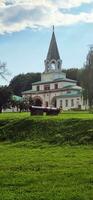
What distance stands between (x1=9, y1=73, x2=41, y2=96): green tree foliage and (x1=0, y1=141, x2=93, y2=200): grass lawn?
127 metres

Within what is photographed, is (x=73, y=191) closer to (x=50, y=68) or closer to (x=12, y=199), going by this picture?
(x=12, y=199)

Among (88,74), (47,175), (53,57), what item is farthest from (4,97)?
(53,57)

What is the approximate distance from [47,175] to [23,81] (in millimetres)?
135231

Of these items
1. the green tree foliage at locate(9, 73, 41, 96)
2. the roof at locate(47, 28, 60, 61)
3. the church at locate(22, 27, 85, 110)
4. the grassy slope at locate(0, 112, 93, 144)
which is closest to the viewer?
the grassy slope at locate(0, 112, 93, 144)

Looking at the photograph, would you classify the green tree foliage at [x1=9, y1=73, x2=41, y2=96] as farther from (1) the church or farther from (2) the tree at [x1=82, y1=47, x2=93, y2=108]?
(2) the tree at [x1=82, y1=47, x2=93, y2=108]

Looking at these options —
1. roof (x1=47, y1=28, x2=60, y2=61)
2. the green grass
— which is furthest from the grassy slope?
roof (x1=47, y1=28, x2=60, y2=61)

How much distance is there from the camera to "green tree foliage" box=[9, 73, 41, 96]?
143 meters

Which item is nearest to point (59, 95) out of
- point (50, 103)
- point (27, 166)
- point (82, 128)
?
point (50, 103)

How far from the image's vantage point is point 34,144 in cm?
2016

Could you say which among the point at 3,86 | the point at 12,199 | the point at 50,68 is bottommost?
the point at 12,199

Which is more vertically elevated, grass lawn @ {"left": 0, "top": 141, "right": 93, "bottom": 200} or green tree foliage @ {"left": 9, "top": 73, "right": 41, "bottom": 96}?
green tree foliage @ {"left": 9, "top": 73, "right": 41, "bottom": 96}

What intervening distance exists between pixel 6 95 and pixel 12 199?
53739mm

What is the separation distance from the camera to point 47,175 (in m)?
11.4

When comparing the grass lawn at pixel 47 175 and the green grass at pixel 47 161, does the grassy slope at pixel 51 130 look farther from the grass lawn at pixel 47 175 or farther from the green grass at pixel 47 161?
the grass lawn at pixel 47 175
